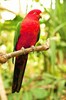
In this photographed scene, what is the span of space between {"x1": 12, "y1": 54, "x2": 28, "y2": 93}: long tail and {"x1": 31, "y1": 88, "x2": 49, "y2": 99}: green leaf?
553 millimetres

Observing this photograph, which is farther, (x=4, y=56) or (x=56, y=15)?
(x=56, y=15)

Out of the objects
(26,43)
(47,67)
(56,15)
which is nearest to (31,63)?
(47,67)

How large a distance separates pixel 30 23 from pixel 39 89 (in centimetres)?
70

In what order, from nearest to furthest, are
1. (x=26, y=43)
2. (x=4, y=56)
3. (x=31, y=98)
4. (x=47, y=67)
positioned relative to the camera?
(x=4, y=56) < (x=26, y=43) < (x=31, y=98) < (x=47, y=67)

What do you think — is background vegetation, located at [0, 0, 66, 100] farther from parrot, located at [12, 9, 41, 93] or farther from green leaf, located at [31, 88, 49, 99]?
parrot, located at [12, 9, 41, 93]

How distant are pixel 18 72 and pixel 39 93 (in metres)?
0.61

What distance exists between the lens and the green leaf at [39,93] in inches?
62.5

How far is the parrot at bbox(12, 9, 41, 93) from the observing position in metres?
0.98

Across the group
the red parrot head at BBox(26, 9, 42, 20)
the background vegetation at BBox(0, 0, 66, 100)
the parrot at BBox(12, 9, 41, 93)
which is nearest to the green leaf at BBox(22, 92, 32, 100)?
the background vegetation at BBox(0, 0, 66, 100)

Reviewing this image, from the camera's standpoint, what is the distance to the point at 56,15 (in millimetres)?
1631

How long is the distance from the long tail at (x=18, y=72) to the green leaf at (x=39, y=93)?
0.55 meters

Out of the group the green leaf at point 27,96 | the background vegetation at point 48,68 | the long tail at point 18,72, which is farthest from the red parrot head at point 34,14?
the green leaf at point 27,96

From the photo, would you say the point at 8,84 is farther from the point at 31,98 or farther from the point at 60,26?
the point at 60,26

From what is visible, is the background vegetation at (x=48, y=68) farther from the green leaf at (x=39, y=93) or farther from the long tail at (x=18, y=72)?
the long tail at (x=18, y=72)
